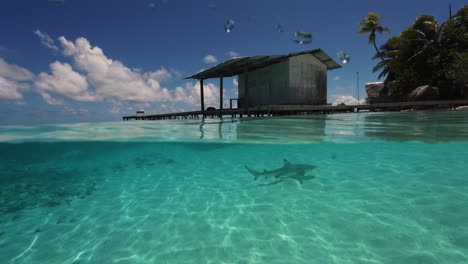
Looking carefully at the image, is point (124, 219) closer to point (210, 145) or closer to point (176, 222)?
point (176, 222)

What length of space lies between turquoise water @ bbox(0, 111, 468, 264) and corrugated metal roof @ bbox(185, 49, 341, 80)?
31.1 feet

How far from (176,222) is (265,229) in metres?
1.53

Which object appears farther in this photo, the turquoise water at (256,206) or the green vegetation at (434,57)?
the green vegetation at (434,57)

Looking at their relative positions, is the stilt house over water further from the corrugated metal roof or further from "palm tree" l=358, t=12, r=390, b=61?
"palm tree" l=358, t=12, r=390, b=61

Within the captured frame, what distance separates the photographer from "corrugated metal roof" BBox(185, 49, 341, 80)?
56.5 feet

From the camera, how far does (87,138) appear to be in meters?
9.91

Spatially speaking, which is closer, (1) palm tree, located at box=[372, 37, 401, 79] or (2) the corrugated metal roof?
(2) the corrugated metal roof

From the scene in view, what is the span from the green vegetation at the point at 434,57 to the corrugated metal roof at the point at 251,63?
10.5 meters

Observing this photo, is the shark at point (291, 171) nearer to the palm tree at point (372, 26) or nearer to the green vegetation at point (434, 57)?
the green vegetation at point (434, 57)

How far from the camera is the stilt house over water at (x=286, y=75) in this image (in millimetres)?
18531

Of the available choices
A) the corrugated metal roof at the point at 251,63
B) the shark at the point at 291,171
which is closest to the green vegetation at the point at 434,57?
the corrugated metal roof at the point at 251,63

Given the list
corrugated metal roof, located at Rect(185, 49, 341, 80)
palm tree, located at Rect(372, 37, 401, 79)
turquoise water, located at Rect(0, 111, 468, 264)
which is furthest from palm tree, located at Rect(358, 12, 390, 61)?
turquoise water, located at Rect(0, 111, 468, 264)

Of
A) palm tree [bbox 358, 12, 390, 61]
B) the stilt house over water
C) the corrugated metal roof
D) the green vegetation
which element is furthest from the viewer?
palm tree [bbox 358, 12, 390, 61]

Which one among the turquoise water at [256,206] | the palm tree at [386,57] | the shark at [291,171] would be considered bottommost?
the turquoise water at [256,206]
